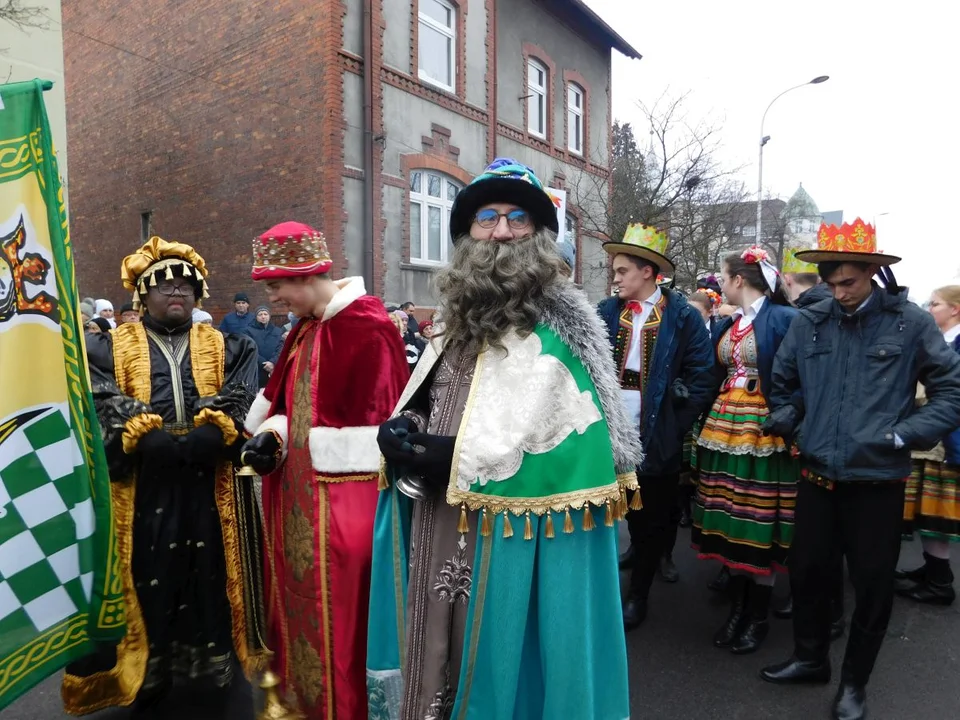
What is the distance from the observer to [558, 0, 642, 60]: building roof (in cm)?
1623

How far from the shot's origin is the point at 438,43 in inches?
523

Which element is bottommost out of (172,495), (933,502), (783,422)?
(933,502)

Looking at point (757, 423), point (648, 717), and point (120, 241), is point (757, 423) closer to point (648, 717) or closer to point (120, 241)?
point (648, 717)

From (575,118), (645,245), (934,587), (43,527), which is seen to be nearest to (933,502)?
(934,587)

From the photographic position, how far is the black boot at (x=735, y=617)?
372 centimetres

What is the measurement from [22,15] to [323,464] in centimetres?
692

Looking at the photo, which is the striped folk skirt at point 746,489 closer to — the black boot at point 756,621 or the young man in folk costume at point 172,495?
the black boot at point 756,621

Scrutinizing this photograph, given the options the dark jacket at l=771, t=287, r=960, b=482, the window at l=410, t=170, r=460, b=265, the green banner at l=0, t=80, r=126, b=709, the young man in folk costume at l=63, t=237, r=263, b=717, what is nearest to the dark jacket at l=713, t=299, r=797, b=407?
the dark jacket at l=771, t=287, r=960, b=482

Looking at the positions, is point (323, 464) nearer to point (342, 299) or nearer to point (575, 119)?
point (342, 299)

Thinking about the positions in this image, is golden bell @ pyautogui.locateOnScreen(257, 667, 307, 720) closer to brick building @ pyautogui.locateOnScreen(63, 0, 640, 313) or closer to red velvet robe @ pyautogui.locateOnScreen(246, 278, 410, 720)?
red velvet robe @ pyautogui.locateOnScreen(246, 278, 410, 720)

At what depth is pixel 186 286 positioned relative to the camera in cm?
294

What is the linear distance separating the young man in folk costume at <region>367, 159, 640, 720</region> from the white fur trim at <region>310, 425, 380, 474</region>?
1.46 feet

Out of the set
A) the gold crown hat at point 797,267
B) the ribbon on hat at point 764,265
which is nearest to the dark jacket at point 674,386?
the ribbon on hat at point 764,265

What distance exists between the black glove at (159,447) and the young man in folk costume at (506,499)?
1.04 meters
